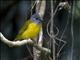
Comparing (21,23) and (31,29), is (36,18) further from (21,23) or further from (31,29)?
(21,23)

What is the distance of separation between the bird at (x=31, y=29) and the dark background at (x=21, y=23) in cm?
28

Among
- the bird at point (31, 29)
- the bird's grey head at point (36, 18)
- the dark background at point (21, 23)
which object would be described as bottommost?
the dark background at point (21, 23)

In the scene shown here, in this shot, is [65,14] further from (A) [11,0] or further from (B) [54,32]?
(A) [11,0]

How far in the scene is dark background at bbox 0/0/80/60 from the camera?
16.6ft

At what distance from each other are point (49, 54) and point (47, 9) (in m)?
0.82

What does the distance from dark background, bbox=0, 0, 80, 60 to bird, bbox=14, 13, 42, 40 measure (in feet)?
0.92

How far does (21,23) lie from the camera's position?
18.9 feet

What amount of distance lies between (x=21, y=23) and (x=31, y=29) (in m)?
1.18

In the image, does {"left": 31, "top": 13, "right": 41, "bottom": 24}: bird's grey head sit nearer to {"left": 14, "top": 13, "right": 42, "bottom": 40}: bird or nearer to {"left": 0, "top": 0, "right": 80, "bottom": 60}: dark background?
{"left": 14, "top": 13, "right": 42, "bottom": 40}: bird

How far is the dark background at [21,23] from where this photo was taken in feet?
16.6

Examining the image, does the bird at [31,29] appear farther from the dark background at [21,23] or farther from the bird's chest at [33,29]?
the dark background at [21,23]

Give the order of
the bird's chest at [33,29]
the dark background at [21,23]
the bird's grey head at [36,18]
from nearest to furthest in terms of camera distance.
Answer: the bird's chest at [33,29]
the bird's grey head at [36,18]
the dark background at [21,23]

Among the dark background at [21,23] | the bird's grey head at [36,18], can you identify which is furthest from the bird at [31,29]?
the dark background at [21,23]

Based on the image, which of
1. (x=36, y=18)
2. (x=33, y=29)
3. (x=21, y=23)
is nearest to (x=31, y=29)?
(x=33, y=29)
